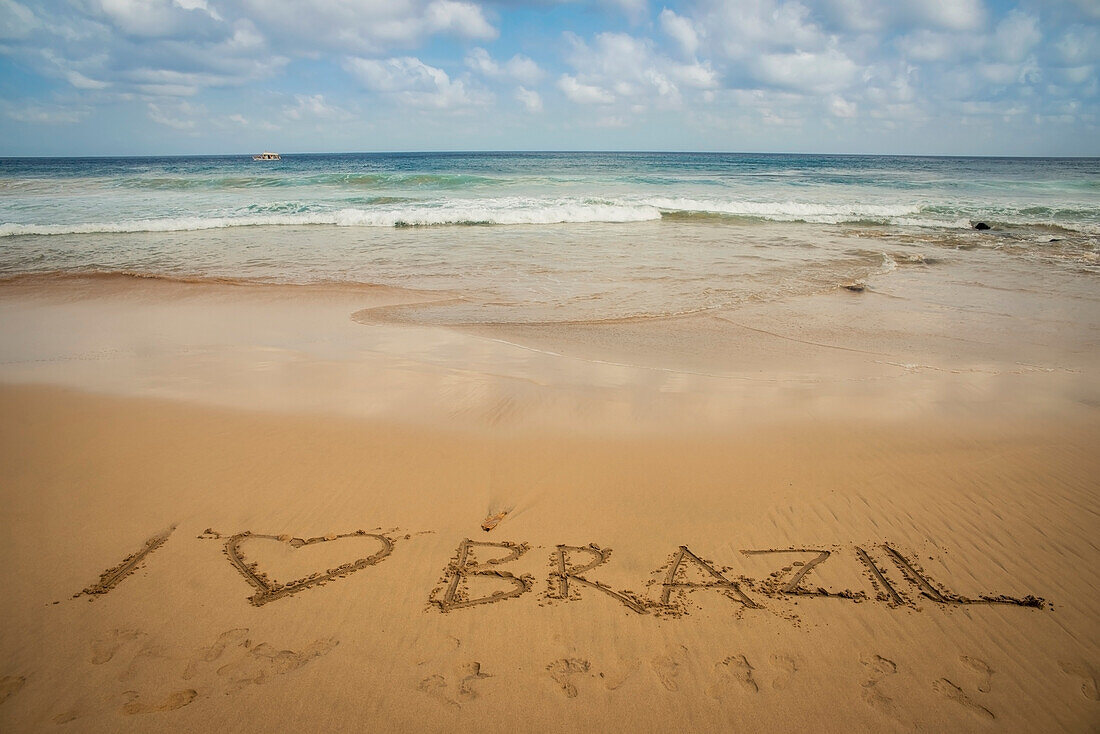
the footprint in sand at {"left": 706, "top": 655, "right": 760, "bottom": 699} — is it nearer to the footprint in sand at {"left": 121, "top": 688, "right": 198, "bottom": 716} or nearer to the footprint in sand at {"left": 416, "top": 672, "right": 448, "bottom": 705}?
the footprint in sand at {"left": 416, "top": 672, "right": 448, "bottom": 705}

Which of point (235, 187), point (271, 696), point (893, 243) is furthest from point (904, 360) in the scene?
point (235, 187)

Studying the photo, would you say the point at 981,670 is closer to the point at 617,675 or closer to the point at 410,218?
the point at 617,675

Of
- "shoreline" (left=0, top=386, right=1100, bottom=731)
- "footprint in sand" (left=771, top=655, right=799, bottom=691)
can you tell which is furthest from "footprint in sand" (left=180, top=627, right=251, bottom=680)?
"footprint in sand" (left=771, top=655, right=799, bottom=691)

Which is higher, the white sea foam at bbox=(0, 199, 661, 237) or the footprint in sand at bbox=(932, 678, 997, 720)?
the white sea foam at bbox=(0, 199, 661, 237)

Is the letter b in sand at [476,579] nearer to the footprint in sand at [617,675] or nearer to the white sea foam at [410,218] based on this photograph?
the footprint in sand at [617,675]

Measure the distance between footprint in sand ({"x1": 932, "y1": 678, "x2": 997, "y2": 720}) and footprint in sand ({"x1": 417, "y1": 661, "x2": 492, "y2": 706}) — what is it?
6.13 ft

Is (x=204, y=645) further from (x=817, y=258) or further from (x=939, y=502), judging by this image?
(x=817, y=258)

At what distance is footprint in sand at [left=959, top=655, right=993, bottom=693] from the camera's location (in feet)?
7.51

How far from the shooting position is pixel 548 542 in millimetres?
3061

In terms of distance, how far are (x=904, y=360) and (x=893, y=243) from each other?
1011cm

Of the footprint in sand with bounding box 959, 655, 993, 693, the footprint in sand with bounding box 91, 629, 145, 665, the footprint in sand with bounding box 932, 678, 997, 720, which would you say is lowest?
the footprint in sand with bounding box 932, 678, 997, 720

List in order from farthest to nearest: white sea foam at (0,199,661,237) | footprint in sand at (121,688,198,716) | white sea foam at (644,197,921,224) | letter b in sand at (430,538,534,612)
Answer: white sea foam at (644,197,921,224) → white sea foam at (0,199,661,237) → letter b in sand at (430,538,534,612) → footprint in sand at (121,688,198,716)

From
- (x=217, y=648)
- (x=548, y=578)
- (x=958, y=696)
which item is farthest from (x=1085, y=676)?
(x=217, y=648)

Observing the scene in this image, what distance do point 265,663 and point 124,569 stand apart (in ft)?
3.71
